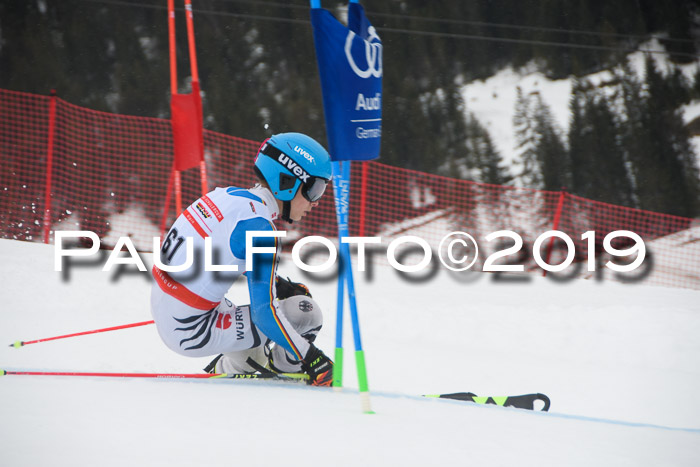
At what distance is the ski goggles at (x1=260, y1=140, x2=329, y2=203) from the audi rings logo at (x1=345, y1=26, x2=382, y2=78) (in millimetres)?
555

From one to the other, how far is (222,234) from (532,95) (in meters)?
21.9

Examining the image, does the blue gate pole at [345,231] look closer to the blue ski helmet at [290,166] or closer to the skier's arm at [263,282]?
the blue ski helmet at [290,166]

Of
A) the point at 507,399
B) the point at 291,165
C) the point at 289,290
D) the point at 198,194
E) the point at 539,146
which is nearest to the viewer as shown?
the point at 291,165

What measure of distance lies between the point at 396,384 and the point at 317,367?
5.27 feet

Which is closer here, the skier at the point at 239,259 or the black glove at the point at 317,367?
the skier at the point at 239,259

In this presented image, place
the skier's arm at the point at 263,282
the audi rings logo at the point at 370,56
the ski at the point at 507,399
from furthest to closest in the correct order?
the ski at the point at 507,399
the skier's arm at the point at 263,282
the audi rings logo at the point at 370,56

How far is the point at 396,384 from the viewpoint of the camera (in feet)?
15.4

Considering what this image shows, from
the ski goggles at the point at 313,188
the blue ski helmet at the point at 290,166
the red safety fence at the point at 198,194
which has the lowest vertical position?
the ski goggles at the point at 313,188

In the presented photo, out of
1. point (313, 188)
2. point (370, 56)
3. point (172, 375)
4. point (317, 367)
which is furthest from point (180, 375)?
point (370, 56)

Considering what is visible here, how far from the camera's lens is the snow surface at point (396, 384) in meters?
1.95

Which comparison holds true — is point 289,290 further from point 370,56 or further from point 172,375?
point 370,56

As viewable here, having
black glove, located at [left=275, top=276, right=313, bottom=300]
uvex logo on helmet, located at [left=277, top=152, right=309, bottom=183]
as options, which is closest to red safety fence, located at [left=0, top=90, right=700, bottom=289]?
black glove, located at [left=275, top=276, right=313, bottom=300]

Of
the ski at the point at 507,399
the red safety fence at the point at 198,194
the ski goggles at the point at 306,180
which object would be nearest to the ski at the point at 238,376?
the ski at the point at 507,399

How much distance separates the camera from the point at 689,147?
1914 cm
